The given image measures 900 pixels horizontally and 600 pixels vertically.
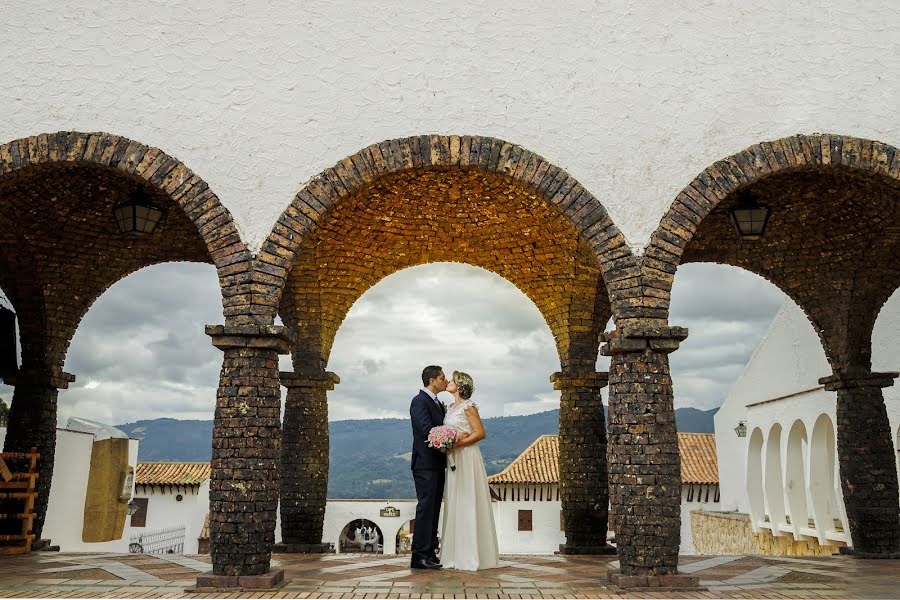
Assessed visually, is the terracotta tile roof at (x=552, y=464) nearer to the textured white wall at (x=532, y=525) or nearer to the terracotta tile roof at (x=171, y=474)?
the textured white wall at (x=532, y=525)

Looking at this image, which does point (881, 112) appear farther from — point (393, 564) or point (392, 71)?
point (393, 564)

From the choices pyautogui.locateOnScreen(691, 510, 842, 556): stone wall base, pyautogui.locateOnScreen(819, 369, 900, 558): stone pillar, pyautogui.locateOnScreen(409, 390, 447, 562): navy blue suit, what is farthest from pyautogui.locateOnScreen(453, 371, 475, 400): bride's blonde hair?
pyautogui.locateOnScreen(691, 510, 842, 556): stone wall base

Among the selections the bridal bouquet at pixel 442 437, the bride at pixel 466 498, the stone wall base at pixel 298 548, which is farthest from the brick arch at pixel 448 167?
the stone wall base at pixel 298 548

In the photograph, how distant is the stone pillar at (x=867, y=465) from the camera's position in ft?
31.3

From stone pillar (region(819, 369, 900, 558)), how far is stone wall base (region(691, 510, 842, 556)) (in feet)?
15.4

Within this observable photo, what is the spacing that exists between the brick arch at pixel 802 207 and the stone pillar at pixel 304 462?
4.89 m

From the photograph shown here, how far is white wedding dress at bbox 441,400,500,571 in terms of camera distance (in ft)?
24.8

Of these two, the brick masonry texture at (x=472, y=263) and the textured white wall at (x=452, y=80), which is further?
the textured white wall at (x=452, y=80)

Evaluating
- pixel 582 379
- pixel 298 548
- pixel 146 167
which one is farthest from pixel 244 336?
pixel 582 379

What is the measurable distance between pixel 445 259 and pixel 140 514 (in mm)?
30214

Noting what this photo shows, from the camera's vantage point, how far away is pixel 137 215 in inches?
354

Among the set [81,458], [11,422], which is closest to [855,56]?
[11,422]

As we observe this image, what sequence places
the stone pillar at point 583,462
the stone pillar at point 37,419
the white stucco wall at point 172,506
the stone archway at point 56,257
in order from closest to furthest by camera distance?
the stone archway at point 56,257
the stone pillar at point 37,419
the stone pillar at point 583,462
the white stucco wall at point 172,506

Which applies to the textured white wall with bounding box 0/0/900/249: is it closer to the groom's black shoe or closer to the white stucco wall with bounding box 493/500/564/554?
the groom's black shoe
